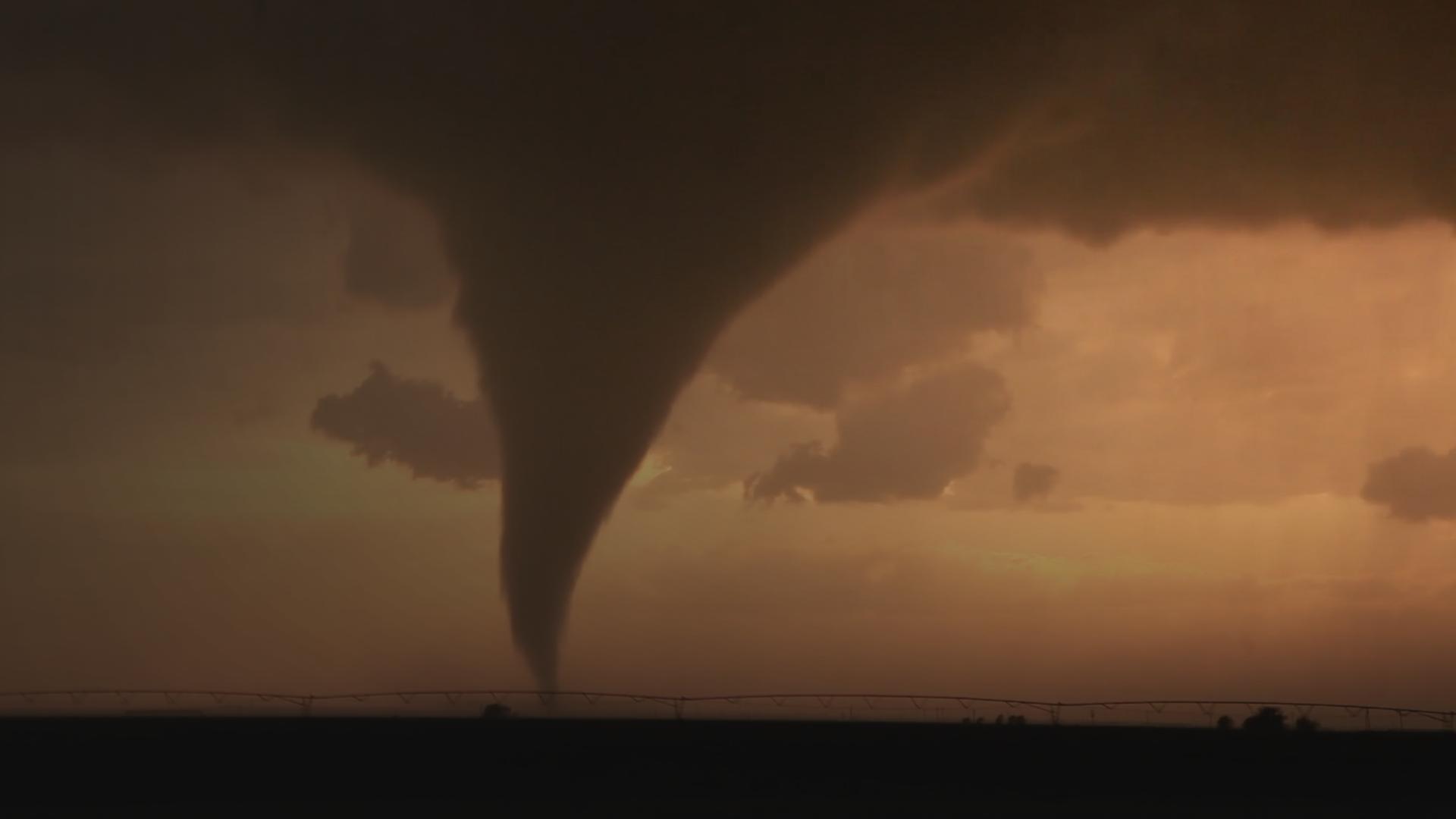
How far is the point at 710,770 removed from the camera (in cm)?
3912

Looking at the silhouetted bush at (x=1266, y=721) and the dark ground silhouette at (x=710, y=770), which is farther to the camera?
the silhouetted bush at (x=1266, y=721)

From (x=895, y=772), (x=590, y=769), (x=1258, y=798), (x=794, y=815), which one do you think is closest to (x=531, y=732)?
(x=590, y=769)

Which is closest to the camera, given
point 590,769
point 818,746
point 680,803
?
point 680,803

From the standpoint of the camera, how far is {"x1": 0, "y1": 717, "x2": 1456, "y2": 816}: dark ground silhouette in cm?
3247

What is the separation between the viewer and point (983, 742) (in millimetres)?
46750

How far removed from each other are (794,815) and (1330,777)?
20.7 metres

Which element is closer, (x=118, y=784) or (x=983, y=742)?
(x=118, y=784)

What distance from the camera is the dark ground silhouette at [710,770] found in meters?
32.5

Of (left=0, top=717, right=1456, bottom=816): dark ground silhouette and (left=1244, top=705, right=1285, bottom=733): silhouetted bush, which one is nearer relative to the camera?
(left=0, top=717, right=1456, bottom=816): dark ground silhouette

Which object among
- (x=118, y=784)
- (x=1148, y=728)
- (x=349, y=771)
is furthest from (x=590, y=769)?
(x=1148, y=728)

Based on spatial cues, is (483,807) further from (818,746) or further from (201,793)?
(818,746)

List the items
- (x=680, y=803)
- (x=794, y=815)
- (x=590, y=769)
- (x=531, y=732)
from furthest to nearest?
(x=531, y=732)
(x=590, y=769)
(x=680, y=803)
(x=794, y=815)

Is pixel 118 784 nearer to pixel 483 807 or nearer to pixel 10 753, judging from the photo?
pixel 10 753

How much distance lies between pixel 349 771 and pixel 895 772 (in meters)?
16.9
